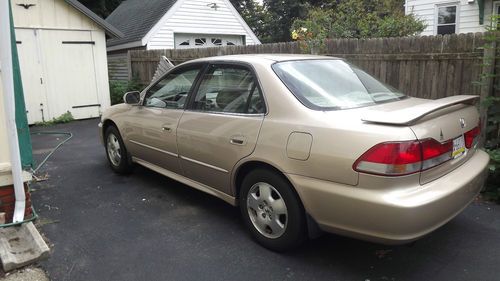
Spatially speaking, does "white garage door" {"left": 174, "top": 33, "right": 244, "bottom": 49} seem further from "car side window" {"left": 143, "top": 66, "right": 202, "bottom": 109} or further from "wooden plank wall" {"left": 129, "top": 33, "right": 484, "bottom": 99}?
"car side window" {"left": 143, "top": 66, "right": 202, "bottom": 109}

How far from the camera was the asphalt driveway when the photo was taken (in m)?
3.26

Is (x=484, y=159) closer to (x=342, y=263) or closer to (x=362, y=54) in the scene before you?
(x=342, y=263)

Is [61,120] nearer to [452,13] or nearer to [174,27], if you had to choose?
[174,27]

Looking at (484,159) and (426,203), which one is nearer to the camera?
(426,203)

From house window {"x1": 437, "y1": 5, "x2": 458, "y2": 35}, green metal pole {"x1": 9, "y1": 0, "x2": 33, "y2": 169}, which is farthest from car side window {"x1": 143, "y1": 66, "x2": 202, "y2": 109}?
house window {"x1": 437, "y1": 5, "x2": 458, "y2": 35}

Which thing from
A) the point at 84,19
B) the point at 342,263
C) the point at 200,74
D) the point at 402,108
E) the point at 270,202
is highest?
the point at 84,19

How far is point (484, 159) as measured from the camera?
362cm

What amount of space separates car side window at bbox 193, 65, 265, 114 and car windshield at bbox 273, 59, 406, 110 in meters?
0.29

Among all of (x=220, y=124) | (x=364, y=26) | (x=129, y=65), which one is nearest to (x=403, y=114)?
(x=220, y=124)

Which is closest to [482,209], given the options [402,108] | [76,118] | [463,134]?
[463,134]

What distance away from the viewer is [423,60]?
5.91 m

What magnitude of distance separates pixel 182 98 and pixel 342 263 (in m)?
2.37

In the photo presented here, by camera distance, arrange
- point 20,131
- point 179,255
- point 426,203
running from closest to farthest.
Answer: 1. point 426,203
2. point 179,255
3. point 20,131

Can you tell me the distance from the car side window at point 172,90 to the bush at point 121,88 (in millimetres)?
8164
